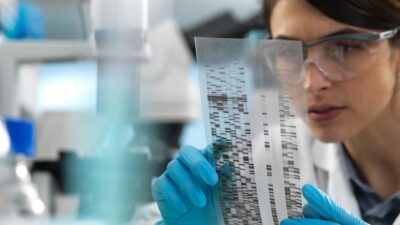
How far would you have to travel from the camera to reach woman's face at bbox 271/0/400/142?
1.27 meters

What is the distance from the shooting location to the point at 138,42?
1183 millimetres

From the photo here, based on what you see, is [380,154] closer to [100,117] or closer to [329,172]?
[329,172]

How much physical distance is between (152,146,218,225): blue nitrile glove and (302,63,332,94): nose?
0.36 m

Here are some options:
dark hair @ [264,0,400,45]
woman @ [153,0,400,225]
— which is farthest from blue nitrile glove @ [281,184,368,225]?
dark hair @ [264,0,400,45]

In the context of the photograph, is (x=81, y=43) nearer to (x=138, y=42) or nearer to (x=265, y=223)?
(x=138, y=42)

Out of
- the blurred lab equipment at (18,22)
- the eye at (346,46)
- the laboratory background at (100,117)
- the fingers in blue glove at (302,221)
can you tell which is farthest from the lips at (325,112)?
the blurred lab equipment at (18,22)

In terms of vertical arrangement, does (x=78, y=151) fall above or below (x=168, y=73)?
below

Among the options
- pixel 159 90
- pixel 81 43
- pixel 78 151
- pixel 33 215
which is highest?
pixel 81 43

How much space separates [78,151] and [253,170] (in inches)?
40.2

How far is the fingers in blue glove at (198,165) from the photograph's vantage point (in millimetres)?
971

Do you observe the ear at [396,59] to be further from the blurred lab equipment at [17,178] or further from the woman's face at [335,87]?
the blurred lab equipment at [17,178]

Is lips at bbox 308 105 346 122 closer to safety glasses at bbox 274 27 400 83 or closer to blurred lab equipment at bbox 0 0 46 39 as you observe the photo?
safety glasses at bbox 274 27 400 83

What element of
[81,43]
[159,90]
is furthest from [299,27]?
[159,90]

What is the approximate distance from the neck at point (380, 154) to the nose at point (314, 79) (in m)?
0.29
